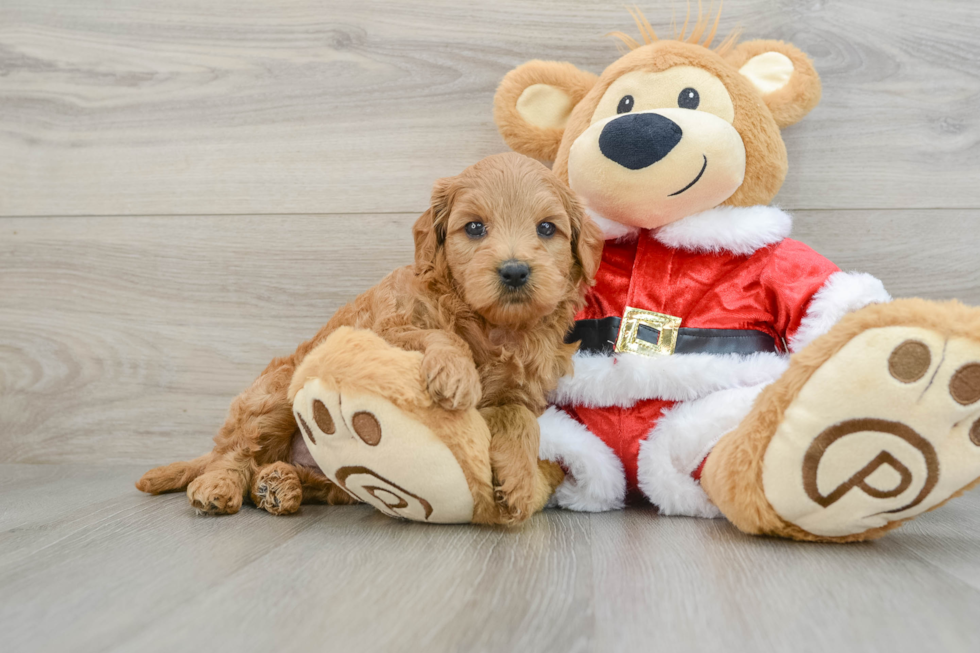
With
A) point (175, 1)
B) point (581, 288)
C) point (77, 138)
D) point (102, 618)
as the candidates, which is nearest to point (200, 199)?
point (77, 138)

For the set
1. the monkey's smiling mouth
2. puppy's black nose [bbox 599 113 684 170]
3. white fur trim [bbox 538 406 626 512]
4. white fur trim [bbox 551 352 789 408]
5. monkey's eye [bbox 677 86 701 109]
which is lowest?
white fur trim [bbox 538 406 626 512]

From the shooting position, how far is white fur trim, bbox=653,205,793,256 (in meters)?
1.12

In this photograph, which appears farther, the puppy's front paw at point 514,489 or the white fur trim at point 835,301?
the white fur trim at point 835,301

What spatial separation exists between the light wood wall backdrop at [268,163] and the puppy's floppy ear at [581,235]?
531mm

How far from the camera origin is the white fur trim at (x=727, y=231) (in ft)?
3.68

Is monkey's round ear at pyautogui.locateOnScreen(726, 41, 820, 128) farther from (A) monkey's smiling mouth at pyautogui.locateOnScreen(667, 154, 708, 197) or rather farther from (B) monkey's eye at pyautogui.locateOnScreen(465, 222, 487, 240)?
(B) monkey's eye at pyautogui.locateOnScreen(465, 222, 487, 240)

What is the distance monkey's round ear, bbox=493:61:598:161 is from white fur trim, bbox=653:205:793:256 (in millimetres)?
307

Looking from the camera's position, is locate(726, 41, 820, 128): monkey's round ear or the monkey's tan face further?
locate(726, 41, 820, 128): monkey's round ear

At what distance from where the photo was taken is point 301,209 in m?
1.55

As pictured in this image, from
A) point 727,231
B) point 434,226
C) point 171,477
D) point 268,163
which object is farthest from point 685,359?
point 268,163

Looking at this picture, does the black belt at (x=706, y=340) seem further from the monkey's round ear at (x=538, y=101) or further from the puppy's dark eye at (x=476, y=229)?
the monkey's round ear at (x=538, y=101)

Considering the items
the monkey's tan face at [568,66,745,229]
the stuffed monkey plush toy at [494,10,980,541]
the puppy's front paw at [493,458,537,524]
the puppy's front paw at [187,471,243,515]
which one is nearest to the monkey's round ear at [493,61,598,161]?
the stuffed monkey plush toy at [494,10,980,541]

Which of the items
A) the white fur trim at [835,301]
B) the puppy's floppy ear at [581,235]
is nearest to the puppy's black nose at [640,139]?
the puppy's floppy ear at [581,235]

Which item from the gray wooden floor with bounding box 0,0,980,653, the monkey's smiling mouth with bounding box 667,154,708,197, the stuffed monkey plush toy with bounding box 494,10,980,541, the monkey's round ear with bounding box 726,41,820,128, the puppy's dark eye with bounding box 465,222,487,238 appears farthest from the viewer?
the gray wooden floor with bounding box 0,0,980,653
